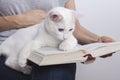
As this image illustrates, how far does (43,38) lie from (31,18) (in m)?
0.20

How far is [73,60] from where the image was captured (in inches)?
29.0

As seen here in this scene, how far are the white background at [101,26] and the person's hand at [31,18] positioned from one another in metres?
0.42

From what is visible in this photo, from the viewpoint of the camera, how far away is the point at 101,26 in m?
1.46

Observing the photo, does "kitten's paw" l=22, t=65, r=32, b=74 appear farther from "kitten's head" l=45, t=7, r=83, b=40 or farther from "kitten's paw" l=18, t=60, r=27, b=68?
"kitten's head" l=45, t=7, r=83, b=40

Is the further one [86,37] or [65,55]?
[86,37]

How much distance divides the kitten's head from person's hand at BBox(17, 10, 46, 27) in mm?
218

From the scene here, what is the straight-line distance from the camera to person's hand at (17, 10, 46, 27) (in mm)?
1022

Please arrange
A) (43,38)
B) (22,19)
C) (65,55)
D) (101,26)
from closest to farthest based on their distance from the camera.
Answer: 1. (65,55)
2. (43,38)
3. (22,19)
4. (101,26)

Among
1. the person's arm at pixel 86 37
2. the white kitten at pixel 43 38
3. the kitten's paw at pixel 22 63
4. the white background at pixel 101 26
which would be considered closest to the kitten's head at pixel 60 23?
the white kitten at pixel 43 38

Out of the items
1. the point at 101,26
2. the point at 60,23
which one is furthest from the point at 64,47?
the point at 101,26

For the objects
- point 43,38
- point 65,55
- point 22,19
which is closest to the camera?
point 65,55

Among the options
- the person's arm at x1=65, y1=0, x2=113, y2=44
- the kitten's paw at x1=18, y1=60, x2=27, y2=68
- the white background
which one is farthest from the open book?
the white background

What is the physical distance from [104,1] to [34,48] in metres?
0.75

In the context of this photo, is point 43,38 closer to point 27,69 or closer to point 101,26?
point 27,69
